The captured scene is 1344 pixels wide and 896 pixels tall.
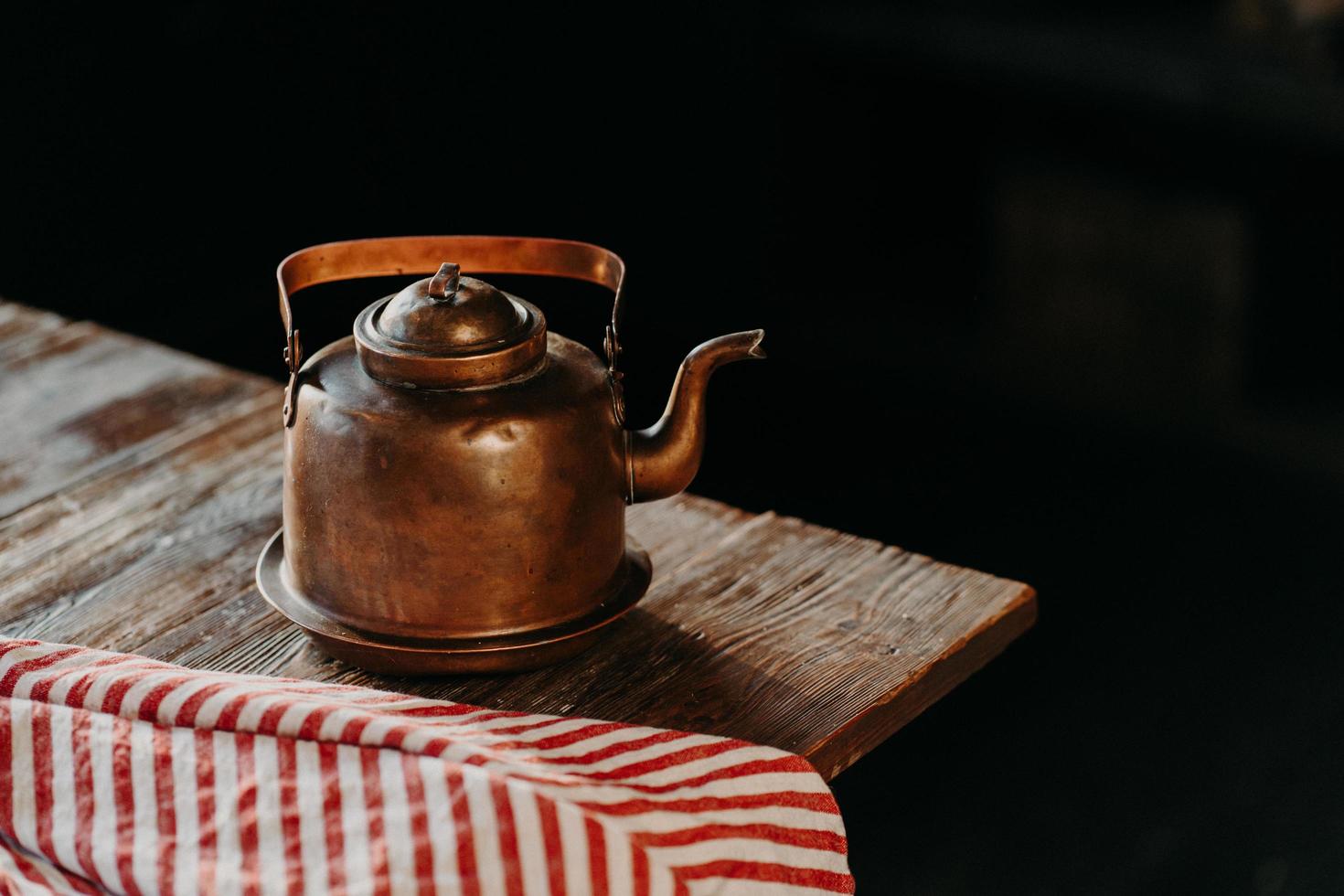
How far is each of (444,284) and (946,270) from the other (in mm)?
2865

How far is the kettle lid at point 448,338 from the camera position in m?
1.09

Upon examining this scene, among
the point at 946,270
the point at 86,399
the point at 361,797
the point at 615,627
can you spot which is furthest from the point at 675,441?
the point at 946,270

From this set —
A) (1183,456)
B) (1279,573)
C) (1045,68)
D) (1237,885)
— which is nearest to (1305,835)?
(1237,885)

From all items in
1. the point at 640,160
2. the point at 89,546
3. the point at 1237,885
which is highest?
the point at 89,546

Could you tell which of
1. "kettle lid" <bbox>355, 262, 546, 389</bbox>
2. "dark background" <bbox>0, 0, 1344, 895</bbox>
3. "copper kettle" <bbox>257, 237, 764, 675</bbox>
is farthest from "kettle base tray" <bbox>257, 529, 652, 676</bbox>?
"dark background" <bbox>0, 0, 1344, 895</bbox>

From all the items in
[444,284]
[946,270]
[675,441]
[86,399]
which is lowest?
[946,270]

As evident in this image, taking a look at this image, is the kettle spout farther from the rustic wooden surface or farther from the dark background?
the dark background

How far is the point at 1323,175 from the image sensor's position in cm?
320

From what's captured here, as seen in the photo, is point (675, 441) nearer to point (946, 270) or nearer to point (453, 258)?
point (453, 258)

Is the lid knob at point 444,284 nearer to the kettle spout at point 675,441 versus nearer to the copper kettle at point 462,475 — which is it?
the copper kettle at point 462,475

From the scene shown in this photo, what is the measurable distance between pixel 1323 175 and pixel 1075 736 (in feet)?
4.67

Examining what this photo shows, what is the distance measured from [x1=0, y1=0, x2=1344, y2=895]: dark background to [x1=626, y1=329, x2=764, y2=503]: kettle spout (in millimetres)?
1124

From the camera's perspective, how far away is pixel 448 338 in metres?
1.09

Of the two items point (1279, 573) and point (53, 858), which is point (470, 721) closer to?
point (53, 858)
